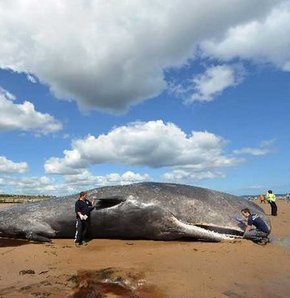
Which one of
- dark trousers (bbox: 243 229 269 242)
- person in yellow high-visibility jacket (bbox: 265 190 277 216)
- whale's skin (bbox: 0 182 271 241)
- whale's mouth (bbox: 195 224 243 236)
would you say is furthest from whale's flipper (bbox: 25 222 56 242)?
person in yellow high-visibility jacket (bbox: 265 190 277 216)

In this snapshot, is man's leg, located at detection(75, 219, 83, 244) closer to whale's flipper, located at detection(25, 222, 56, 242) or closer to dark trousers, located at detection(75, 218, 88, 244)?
dark trousers, located at detection(75, 218, 88, 244)

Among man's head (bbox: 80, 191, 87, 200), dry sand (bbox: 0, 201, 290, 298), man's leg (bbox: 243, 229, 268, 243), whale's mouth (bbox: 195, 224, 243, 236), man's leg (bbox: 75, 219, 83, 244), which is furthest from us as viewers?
whale's mouth (bbox: 195, 224, 243, 236)

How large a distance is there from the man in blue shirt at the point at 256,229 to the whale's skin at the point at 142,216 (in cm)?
51

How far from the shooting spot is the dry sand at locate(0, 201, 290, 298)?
7.38 metres

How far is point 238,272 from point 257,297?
5.72 ft

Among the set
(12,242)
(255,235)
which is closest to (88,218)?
(12,242)

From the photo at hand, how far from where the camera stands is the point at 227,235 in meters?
13.1

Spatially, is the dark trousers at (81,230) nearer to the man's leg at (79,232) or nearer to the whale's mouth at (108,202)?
the man's leg at (79,232)

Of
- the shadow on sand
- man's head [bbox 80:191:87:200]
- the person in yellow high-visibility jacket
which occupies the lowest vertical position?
the shadow on sand

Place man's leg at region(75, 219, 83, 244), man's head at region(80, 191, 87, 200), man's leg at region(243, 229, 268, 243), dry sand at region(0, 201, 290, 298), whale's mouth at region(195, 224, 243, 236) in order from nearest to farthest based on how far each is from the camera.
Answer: dry sand at region(0, 201, 290, 298), man's leg at region(243, 229, 268, 243), man's leg at region(75, 219, 83, 244), man's head at region(80, 191, 87, 200), whale's mouth at region(195, 224, 243, 236)

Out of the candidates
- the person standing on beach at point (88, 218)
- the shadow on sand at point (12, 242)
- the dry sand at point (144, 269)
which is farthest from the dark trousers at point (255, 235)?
the shadow on sand at point (12, 242)

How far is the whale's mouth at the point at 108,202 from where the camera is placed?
1345cm

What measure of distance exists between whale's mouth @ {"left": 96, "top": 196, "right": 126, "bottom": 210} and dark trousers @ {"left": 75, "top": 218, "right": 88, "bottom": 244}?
71 cm

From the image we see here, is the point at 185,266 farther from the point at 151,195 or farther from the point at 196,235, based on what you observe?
the point at 151,195
